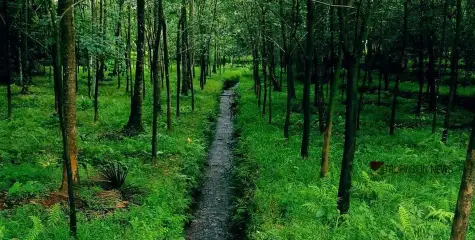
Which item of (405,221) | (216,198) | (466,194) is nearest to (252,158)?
(216,198)

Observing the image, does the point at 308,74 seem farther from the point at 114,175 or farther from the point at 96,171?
the point at 96,171

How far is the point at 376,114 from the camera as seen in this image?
30500 mm

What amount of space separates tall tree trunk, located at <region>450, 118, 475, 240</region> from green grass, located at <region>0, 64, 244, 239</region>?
7.13 m

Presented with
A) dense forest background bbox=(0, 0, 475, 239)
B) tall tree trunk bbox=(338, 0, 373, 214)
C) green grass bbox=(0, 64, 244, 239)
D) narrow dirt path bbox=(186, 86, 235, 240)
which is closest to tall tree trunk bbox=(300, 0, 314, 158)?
dense forest background bbox=(0, 0, 475, 239)

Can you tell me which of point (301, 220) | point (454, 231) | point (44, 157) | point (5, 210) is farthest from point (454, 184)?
point (44, 157)

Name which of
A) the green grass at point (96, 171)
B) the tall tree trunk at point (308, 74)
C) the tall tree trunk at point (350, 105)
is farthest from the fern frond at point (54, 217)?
the tall tree trunk at point (308, 74)

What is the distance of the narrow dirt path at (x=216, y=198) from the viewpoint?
12.9 metres

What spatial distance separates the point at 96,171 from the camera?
1478 cm

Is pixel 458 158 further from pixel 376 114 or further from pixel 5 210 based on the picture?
pixel 5 210

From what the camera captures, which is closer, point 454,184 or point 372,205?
point 372,205

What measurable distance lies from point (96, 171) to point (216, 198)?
4662 mm

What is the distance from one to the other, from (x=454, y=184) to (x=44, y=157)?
15.3 metres

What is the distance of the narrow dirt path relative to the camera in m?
12.9

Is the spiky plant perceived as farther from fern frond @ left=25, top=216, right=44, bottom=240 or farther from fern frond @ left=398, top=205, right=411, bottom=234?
fern frond @ left=398, top=205, right=411, bottom=234
